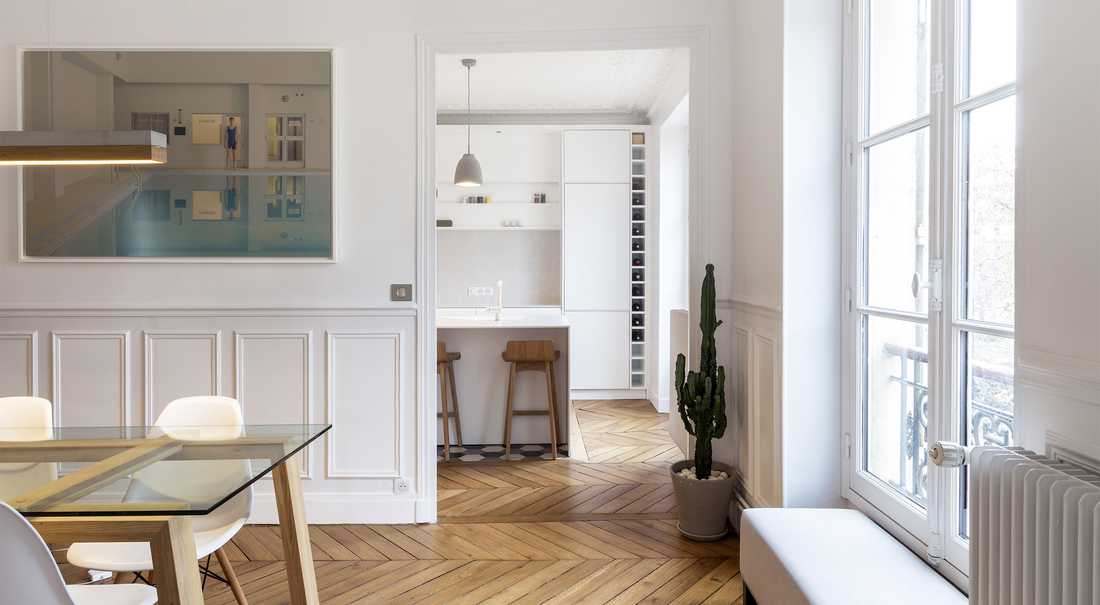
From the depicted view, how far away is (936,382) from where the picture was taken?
2135 millimetres

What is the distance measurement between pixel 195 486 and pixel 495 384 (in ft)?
11.0

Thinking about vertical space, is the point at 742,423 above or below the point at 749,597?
above

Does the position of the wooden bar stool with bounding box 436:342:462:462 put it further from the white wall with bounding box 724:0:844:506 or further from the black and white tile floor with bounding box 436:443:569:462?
the white wall with bounding box 724:0:844:506

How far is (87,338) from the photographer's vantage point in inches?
147

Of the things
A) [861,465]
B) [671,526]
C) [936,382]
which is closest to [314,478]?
[671,526]

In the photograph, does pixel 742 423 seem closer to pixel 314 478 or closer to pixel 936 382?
pixel 936 382

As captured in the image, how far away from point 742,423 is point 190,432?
2397 mm

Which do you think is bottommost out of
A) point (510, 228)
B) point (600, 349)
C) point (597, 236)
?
point (600, 349)

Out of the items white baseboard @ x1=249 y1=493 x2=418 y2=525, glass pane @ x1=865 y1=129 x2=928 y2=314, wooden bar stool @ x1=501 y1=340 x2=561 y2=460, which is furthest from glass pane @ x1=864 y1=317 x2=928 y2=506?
wooden bar stool @ x1=501 y1=340 x2=561 y2=460

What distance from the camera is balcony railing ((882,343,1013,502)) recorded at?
6.17 ft

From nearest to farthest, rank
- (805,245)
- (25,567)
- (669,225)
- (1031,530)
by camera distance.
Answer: (1031,530), (25,567), (805,245), (669,225)

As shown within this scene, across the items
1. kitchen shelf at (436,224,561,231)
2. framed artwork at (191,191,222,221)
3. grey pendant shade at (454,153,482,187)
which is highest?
grey pendant shade at (454,153,482,187)

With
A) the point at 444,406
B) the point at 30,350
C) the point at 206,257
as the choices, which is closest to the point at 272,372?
the point at 206,257

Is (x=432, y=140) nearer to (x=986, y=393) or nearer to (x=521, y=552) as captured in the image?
(x=521, y=552)
